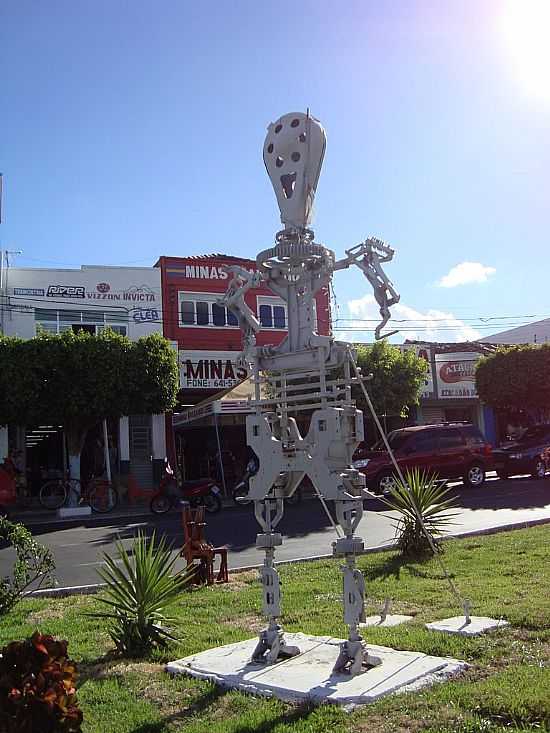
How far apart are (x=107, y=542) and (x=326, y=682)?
9835 millimetres

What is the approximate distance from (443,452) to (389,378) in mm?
4362

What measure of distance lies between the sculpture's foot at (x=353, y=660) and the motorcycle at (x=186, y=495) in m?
14.0

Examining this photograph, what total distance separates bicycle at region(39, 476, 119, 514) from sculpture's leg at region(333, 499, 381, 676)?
16719mm

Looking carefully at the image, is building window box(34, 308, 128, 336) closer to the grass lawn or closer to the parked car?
the parked car

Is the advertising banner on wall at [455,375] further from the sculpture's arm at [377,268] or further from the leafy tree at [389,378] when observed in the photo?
the sculpture's arm at [377,268]

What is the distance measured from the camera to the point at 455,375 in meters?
33.6

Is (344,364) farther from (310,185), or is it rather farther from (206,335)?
(206,335)

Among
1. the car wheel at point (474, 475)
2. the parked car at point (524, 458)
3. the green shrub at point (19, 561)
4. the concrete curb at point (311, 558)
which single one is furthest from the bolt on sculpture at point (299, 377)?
the parked car at point (524, 458)

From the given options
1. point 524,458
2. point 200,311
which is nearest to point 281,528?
point 524,458

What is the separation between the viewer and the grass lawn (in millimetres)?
4289

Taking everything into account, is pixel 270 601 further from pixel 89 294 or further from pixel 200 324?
pixel 200 324

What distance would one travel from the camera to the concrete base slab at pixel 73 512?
20.5 m

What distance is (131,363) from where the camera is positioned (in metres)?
21.9

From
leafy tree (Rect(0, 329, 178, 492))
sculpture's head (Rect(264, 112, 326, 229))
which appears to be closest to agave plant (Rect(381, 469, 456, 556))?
sculpture's head (Rect(264, 112, 326, 229))
